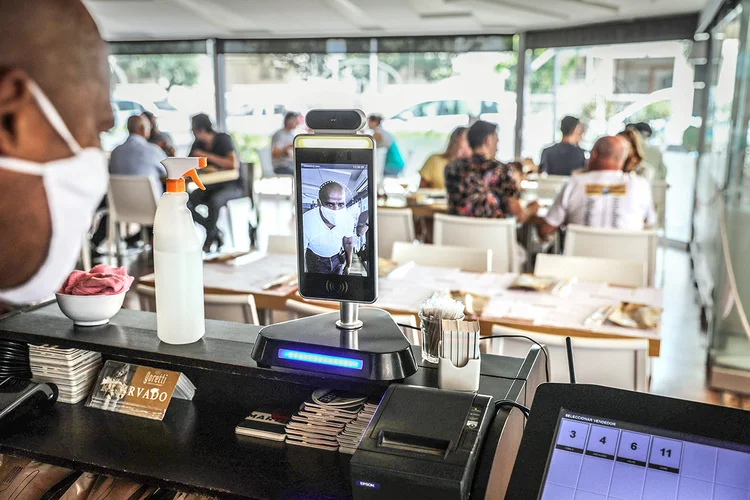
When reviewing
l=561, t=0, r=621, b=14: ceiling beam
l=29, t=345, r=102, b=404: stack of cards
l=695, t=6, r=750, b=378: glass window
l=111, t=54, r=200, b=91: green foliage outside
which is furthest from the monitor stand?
l=111, t=54, r=200, b=91: green foliage outside

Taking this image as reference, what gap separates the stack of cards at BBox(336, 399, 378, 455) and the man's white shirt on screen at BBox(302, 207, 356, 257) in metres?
0.27

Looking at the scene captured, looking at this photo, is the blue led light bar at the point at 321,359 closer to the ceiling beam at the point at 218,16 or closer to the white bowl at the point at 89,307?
the white bowl at the point at 89,307

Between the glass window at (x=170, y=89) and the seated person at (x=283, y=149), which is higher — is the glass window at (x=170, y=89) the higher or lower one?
the higher one

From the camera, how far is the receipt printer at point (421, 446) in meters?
0.96

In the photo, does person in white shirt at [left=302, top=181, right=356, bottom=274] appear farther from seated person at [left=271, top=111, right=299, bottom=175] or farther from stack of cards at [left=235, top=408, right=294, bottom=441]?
seated person at [left=271, top=111, right=299, bottom=175]

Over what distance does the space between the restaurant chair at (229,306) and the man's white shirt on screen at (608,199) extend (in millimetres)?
2311

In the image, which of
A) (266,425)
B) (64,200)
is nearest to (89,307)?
(266,425)

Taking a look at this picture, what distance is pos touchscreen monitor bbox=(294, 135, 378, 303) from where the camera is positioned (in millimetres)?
1195

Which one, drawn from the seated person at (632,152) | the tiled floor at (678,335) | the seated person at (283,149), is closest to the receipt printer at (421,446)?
the tiled floor at (678,335)

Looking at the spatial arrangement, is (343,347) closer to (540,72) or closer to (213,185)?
(213,185)

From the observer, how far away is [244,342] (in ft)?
4.73

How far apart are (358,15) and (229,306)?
641cm

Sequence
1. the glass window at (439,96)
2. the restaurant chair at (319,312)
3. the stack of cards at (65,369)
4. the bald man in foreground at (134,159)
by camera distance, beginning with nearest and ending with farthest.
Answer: the stack of cards at (65,369) → the restaurant chair at (319,312) → the bald man in foreground at (134,159) → the glass window at (439,96)

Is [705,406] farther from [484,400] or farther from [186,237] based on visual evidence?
[186,237]
